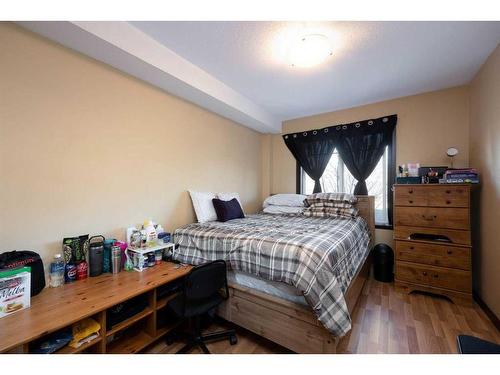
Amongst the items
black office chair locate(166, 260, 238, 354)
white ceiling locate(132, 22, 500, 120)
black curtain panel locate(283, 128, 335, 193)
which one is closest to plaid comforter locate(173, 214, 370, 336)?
black office chair locate(166, 260, 238, 354)

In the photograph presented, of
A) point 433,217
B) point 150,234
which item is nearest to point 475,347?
point 433,217

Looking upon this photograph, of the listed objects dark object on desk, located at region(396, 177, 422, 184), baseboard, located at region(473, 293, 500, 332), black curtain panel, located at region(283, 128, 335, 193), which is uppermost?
black curtain panel, located at region(283, 128, 335, 193)

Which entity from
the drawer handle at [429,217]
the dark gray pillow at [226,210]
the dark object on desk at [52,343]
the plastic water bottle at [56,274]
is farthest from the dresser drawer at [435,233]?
the plastic water bottle at [56,274]

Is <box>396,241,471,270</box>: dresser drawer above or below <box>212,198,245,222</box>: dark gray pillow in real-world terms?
below

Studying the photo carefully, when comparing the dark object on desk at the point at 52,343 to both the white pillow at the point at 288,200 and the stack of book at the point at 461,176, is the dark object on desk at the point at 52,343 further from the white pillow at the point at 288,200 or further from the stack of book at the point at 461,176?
the stack of book at the point at 461,176

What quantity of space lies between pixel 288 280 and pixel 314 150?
2.67 metres

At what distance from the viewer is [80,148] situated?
1.68m

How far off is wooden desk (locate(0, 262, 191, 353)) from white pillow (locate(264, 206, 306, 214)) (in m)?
1.79

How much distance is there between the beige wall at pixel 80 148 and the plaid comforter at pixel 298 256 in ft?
1.98

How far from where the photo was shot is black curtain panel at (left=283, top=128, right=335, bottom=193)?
345 centimetres

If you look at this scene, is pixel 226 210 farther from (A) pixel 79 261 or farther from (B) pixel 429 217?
(B) pixel 429 217

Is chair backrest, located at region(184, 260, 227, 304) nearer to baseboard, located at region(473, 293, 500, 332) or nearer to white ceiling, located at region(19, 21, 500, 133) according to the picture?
white ceiling, located at region(19, 21, 500, 133)

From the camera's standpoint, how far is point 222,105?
264 cm
